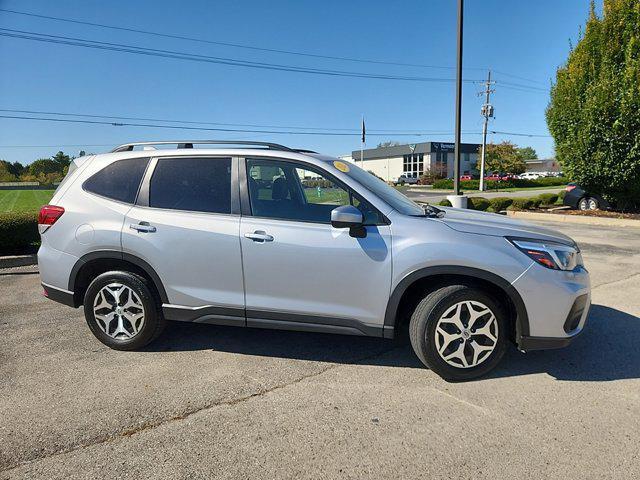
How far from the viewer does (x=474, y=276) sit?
10.1 ft

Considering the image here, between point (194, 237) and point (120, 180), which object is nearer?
point (194, 237)

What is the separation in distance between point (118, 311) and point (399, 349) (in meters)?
2.52

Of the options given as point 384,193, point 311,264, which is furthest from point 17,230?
point 384,193

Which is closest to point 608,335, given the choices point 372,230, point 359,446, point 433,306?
point 433,306

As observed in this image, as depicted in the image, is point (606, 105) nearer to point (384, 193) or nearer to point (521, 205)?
point (521, 205)

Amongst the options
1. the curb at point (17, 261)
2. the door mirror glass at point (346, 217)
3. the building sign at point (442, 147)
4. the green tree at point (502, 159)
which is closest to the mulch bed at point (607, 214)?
the door mirror glass at point (346, 217)

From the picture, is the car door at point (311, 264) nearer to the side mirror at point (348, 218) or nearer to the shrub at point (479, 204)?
the side mirror at point (348, 218)

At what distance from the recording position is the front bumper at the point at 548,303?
3018 millimetres

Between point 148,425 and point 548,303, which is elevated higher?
point 548,303

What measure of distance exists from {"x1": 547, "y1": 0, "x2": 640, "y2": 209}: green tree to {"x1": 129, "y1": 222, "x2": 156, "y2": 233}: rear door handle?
44.5 ft

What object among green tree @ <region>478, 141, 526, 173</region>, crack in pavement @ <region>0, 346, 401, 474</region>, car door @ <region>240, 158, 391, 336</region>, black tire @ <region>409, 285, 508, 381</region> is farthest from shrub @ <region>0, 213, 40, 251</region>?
green tree @ <region>478, 141, 526, 173</region>

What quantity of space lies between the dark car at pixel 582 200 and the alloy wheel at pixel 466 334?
14075mm

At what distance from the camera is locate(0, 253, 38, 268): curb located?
721 cm

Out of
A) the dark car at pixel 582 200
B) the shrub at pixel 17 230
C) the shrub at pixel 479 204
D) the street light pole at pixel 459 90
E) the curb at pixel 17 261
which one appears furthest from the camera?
the shrub at pixel 479 204
